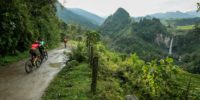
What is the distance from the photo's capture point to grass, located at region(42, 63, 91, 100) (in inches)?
435

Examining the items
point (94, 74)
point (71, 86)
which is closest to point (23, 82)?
point (71, 86)

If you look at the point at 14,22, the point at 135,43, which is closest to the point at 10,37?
the point at 14,22

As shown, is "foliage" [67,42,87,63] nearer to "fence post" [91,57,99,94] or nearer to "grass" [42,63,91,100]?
"grass" [42,63,91,100]

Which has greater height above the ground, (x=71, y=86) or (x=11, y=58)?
(x=11, y=58)

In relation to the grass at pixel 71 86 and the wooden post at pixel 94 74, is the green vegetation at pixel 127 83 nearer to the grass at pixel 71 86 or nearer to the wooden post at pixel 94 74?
the grass at pixel 71 86

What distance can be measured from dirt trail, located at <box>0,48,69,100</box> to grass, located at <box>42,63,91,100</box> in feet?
1.39

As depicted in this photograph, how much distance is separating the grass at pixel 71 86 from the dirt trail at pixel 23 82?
0.42m

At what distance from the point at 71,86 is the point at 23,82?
107 inches

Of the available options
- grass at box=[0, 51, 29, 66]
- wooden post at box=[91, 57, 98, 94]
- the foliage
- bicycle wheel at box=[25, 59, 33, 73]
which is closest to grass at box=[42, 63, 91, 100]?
wooden post at box=[91, 57, 98, 94]

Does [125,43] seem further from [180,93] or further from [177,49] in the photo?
[180,93]

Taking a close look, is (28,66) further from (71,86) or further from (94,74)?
(94,74)

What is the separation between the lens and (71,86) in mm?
12617

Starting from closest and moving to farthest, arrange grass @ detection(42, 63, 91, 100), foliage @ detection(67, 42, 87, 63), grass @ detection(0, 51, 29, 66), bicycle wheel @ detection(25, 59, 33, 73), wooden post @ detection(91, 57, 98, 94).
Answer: grass @ detection(42, 63, 91, 100) → wooden post @ detection(91, 57, 98, 94) → bicycle wheel @ detection(25, 59, 33, 73) → foliage @ detection(67, 42, 87, 63) → grass @ detection(0, 51, 29, 66)

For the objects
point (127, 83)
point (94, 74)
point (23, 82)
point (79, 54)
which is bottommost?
point (127, 83)
